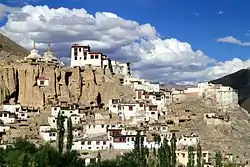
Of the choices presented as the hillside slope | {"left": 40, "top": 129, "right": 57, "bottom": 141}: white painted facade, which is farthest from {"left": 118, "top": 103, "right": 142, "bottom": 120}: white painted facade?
the hillside slope

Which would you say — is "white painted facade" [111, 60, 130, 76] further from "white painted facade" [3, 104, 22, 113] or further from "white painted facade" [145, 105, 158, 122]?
"white painted facade" [3, 104, 22, 113]

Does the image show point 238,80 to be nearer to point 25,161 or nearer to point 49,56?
point 49,56

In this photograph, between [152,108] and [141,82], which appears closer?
[152,108]

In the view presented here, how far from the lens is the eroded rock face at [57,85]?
57406 mm

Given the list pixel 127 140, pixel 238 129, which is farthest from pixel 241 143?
pixel 127 140

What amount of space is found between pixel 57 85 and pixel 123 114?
8040mm

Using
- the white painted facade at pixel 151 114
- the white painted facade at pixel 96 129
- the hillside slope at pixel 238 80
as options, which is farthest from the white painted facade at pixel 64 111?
the hillside slope at pixel 238 80

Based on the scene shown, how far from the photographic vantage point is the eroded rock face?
57406mm

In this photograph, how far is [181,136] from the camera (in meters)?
53.3

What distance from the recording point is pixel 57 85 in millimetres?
59000

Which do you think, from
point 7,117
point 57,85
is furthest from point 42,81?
point 7,117

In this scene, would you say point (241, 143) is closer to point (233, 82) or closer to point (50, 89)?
point (50, 89)

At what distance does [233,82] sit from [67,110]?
89904mm

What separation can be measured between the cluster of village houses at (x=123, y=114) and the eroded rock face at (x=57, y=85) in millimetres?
1721
